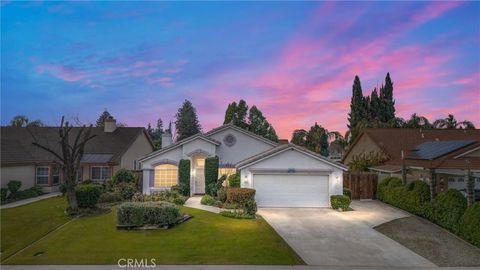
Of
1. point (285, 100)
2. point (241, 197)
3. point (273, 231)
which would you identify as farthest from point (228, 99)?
point (273, 231)

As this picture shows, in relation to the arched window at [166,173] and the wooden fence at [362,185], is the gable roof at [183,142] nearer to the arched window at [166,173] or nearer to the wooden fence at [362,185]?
the arched window at [166,173]

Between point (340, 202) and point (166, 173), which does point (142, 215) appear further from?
point (340, 202)

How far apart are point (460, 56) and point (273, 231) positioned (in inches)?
605

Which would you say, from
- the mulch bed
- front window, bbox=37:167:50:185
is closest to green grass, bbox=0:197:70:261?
front window, bbox=37:167:50:185

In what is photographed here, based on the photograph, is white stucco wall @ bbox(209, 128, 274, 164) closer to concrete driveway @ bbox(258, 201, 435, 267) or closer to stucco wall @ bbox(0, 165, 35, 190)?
concrete driveway @ bbox(258, 201, 435, 267)

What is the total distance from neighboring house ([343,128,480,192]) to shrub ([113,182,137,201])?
18384mm

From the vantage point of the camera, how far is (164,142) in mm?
30922

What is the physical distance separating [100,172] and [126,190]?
7.23 metres

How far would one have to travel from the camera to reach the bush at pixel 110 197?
21859mm

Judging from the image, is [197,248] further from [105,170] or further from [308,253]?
[105,170]

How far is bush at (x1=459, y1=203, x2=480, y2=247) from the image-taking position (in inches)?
495

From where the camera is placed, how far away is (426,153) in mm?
22328

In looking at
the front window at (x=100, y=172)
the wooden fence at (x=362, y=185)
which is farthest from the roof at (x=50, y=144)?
the wooden fence at (x=362, y=185)

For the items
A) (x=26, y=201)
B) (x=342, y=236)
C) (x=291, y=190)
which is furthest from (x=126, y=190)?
(x=342, y=236)
